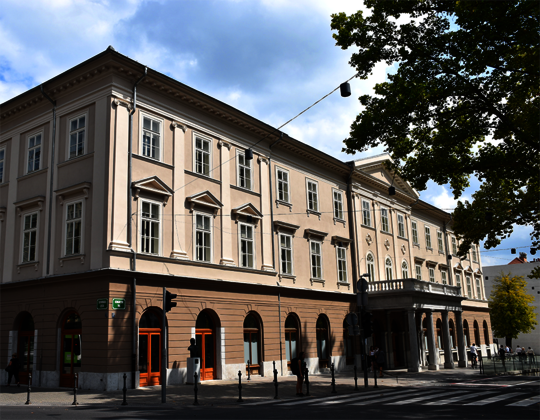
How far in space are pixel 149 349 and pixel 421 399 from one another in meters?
10.8

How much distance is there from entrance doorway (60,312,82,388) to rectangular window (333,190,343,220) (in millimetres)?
19093

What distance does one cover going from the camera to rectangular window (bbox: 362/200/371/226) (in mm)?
38531

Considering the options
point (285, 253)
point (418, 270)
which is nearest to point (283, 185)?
point (285, 253)

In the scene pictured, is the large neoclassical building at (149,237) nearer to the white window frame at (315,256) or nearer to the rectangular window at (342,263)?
the white window frame at (315,256)

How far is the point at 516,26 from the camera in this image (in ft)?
51.0

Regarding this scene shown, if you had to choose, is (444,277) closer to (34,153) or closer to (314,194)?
(314,194)

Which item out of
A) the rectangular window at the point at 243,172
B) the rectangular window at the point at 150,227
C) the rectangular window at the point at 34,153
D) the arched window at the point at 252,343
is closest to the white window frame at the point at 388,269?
the arched window at the point at 252,343

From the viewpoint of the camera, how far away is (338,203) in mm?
36219

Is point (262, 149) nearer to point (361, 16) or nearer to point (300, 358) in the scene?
point (361, 16)

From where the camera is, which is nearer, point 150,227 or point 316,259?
point 150,227

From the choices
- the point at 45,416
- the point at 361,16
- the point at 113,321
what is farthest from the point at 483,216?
the point at 45,416

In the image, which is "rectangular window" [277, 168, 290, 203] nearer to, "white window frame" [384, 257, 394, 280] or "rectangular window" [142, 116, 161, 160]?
"rectangular window" [142, 116, 161, 160]

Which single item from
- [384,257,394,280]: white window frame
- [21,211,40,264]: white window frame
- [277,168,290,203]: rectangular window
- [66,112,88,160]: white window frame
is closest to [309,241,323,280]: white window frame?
[277,168,290,203]: rectangular window

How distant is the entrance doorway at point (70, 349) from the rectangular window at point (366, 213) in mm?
22572
